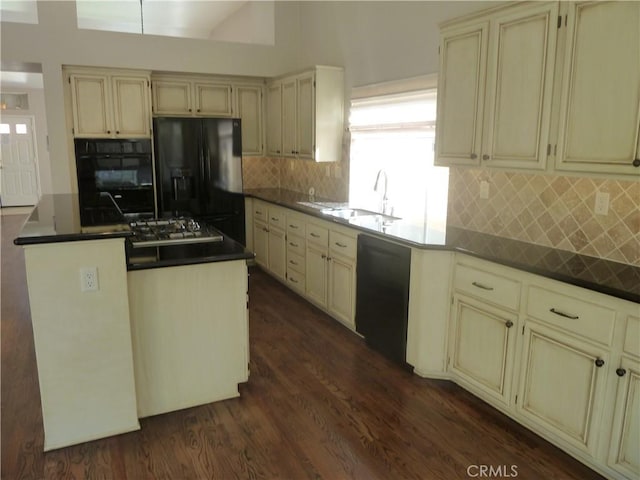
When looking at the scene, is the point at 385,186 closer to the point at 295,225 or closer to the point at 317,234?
the point at 317,234

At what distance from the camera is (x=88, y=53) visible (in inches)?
190

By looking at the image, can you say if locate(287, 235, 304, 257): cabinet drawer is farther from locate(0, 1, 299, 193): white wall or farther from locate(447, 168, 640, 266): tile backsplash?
locate(0, 1, 299, 193): white wall

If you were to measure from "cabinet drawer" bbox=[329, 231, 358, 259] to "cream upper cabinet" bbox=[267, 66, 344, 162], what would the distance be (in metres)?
1.20

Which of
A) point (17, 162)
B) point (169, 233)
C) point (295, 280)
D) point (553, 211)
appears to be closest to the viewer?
point (553, 211)

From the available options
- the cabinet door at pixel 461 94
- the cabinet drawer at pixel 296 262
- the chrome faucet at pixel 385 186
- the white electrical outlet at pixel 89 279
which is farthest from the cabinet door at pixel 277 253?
the white electrical outlet at pixel 89 279

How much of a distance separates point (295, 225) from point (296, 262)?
36cm

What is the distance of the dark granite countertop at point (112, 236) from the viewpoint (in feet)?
7.47

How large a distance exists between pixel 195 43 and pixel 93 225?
338cm

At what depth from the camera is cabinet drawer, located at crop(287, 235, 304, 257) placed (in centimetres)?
457

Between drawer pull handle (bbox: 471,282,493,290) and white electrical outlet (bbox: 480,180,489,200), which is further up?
white electrical outlet (bbox: 480,180,489,200)

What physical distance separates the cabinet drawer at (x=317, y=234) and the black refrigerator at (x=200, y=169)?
→ 5.18 ft

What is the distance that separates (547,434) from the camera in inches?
96.9

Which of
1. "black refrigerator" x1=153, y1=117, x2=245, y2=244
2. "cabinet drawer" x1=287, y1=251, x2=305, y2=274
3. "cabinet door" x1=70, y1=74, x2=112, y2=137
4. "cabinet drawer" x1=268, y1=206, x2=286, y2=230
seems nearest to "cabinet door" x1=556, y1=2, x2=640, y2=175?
"cabinet drawer" x1=287, y1=251, x2=305, y2=274

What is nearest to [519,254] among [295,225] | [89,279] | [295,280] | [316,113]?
[89,279]
